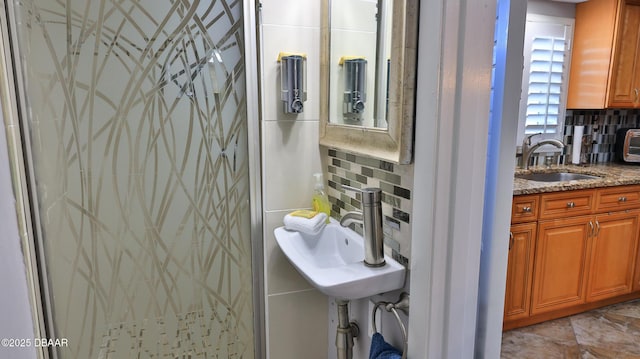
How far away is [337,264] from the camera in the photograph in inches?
61.2

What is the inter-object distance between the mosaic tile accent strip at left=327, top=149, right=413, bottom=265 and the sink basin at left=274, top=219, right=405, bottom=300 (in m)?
0.06

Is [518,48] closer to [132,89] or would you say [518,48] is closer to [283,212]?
[283,212]

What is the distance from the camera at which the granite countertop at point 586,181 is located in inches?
93.0

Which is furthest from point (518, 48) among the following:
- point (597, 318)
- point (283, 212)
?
point (597, 318)

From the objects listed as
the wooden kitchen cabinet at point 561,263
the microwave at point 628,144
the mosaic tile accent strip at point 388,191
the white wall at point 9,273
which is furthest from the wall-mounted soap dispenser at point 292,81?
the microwave at point 628,144

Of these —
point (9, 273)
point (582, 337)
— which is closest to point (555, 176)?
point (582, 337)

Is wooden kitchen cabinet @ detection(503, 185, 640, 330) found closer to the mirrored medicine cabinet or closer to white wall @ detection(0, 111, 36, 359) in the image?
the mirrored medicine cabinet

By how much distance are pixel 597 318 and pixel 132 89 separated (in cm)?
A: 311

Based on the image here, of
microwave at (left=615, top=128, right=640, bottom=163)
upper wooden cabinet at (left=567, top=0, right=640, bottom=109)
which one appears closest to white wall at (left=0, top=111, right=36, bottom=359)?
upper wooden cabinet at (left=567, top=0, right=640, bottom=109)

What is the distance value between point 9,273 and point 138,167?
0.98m

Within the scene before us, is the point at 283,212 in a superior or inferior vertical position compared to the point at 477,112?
inferior

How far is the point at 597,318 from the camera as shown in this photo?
2660 mm

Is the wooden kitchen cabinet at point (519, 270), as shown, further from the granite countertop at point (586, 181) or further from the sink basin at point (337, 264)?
the sink basin at point (337, 264)

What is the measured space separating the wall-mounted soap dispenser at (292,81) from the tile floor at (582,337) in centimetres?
190
